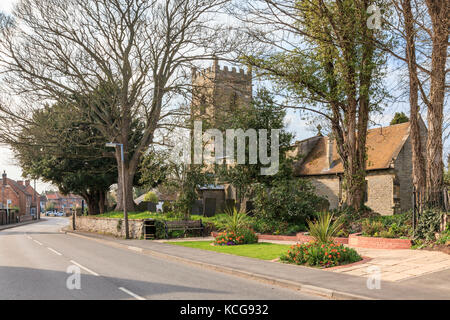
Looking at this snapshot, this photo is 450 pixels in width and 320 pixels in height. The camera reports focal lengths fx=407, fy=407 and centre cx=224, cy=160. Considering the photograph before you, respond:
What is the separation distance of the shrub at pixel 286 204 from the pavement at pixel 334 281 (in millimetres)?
9379

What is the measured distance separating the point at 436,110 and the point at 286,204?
9.53 m

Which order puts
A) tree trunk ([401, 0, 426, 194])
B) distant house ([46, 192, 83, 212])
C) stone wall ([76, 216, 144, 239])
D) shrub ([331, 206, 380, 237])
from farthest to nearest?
1. distant house ([46, 192, 83, 212])
2. stone wall ([76, 216, 144, 239])
3. shrub ([331, 206, 380, 237])
4. tree trunk ([401, 0, 426, 194])

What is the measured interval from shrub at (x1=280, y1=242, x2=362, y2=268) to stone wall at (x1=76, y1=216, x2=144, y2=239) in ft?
45.0

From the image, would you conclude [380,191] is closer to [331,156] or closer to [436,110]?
[331,156]

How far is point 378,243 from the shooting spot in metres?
15.3

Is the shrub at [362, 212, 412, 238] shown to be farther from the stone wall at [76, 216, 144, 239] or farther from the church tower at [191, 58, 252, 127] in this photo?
the church tower at [191, 58, 252, 127]

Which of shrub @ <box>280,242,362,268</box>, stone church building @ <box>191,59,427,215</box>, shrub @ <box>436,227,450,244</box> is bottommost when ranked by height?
shrub @ <box>280,242,362,268</box>

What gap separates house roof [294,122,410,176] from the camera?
34.2 metres

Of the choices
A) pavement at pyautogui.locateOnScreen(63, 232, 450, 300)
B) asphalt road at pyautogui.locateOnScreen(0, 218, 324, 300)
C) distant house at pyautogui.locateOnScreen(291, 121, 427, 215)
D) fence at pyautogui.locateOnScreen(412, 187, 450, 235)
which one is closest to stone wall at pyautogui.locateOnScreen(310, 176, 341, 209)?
distant house at pyautogui.locateOnScreen(291, 121, 427, 215)

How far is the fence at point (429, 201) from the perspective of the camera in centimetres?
1495

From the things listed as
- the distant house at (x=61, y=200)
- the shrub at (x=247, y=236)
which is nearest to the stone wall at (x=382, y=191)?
the shrub at (x=247, y=236)

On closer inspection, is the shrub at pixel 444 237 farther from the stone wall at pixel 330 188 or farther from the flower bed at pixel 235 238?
the stone wall at pixel 330 188
